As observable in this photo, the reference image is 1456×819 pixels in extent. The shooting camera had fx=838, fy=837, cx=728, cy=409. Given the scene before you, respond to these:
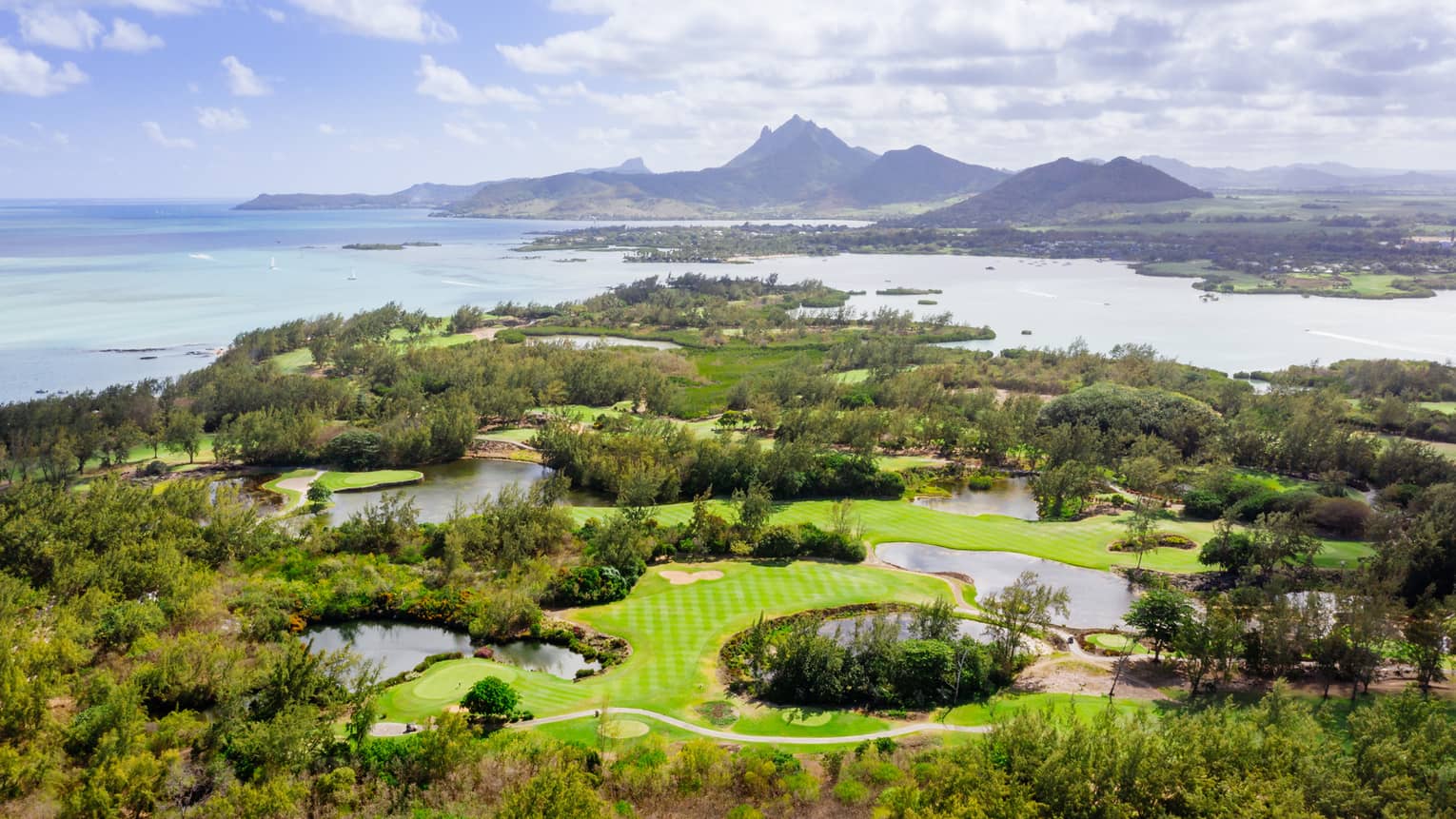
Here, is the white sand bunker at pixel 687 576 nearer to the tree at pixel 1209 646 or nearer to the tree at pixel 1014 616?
the tree at pixel 1014 616

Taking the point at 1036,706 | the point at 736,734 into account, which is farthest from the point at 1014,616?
the point at 736,734

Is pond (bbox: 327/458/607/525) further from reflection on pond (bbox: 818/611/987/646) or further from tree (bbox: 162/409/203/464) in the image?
reflection on pond (bbox: 818/611/987/646)

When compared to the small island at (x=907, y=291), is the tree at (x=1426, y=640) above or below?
below

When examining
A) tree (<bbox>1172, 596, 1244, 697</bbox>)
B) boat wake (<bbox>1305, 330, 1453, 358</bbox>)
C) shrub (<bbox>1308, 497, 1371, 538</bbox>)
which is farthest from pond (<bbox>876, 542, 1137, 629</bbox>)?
boat wake (<bbox>1305, 330, 1453, 358</bbox>)

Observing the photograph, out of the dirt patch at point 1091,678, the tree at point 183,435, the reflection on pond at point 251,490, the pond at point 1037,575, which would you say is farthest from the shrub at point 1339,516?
the tree at point 183,435

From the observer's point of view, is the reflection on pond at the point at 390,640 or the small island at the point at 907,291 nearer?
the reflection on pond at the point at 390,640

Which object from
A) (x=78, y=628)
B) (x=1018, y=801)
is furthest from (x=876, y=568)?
(x=78, y=628)
